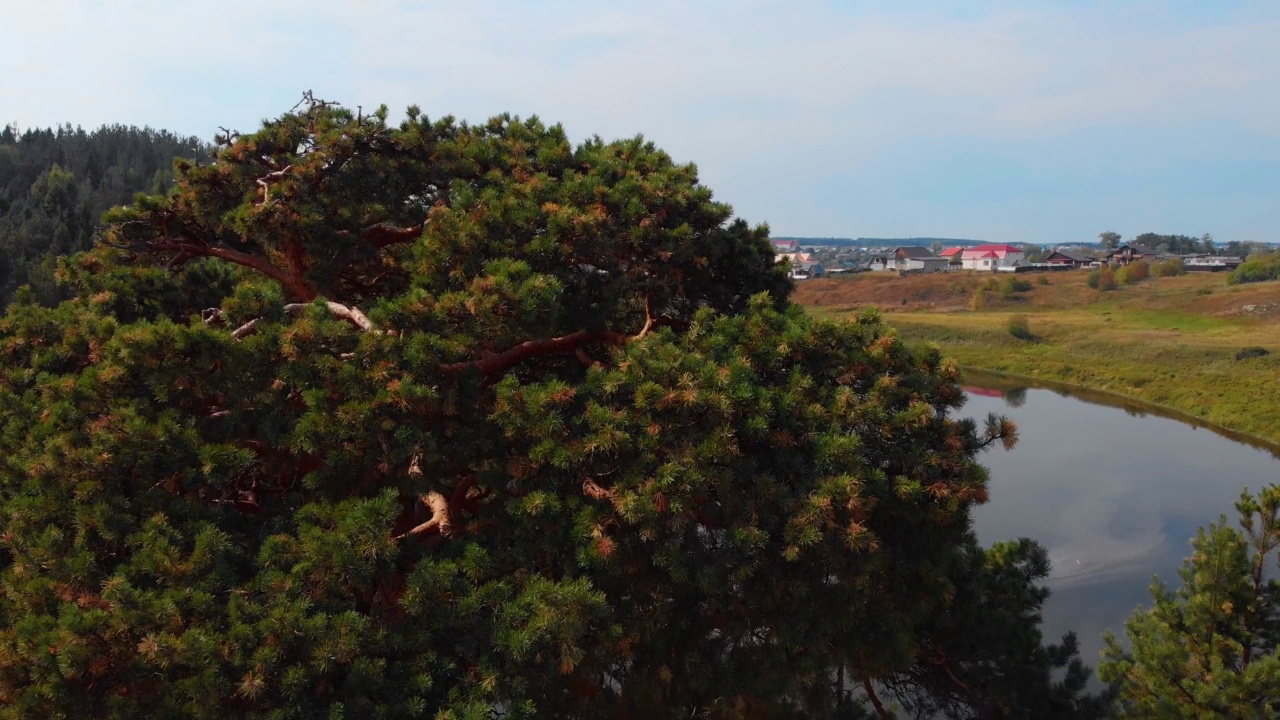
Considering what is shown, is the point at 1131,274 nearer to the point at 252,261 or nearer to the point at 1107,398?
the point at 1107,398

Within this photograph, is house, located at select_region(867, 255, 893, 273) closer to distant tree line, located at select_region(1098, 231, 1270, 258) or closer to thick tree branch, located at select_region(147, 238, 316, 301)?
distant tree line, located at select_region(1098, 231, 1270, 258)

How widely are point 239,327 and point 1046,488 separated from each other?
1803 cm

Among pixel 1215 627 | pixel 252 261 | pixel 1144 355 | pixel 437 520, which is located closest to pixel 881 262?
pixel 1144 355

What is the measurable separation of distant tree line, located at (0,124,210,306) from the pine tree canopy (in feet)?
39.1

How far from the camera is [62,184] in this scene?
30969 millimetres

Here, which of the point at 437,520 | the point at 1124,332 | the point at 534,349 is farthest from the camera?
the point at 1124,332

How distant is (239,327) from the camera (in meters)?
5.20

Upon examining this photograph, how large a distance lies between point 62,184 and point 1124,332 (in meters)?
41.3

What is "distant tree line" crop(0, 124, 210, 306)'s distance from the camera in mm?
26656

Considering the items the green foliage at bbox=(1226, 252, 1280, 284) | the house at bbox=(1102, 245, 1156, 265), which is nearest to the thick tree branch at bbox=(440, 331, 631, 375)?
the green foliage at bbox=(1226, 252, 1280, 284)

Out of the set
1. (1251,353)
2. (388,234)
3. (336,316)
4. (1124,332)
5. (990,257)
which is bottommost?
(1251,353)

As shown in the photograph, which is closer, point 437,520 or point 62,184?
point 437,520

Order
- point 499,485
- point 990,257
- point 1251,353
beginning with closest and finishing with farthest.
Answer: point 499,485 → point 1251,353 → point 990,257

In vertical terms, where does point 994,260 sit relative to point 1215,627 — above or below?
above
